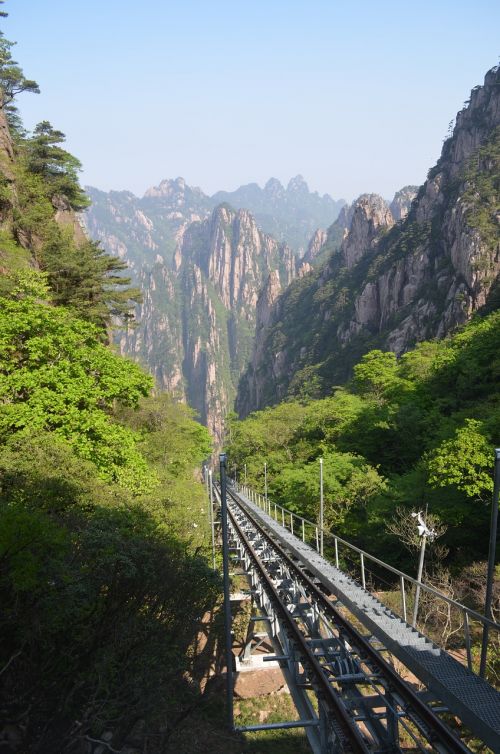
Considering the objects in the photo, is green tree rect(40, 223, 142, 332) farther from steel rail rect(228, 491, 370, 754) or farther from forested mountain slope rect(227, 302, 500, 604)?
steel rail rect(228, 491, 370, 754)

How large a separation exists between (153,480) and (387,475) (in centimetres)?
2132

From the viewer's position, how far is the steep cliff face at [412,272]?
75.8 metres

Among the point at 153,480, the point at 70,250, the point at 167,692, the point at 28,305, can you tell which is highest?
the point at 70,250

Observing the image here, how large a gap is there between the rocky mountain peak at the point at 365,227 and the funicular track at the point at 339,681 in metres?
139

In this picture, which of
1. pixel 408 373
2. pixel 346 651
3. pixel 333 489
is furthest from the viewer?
pixel 408 373

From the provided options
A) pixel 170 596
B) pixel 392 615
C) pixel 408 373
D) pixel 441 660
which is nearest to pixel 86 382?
pixel 170 596

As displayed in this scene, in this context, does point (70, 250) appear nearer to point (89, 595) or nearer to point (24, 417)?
point (24, 417)

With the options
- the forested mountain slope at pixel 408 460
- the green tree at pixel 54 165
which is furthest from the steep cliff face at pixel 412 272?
the green tree at pixel 54 165

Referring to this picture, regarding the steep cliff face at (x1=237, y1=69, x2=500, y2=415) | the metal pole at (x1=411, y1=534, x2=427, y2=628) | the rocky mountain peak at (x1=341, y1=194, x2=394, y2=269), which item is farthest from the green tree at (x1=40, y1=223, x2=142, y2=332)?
the rocky mountain peak at (x1=341, y1=194, x2=394, y2=269)

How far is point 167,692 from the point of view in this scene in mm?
12391

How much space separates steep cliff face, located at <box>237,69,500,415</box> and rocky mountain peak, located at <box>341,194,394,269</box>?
0.30m

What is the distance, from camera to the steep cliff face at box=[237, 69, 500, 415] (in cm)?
7575

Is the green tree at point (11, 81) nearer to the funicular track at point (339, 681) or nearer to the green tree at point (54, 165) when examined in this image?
the green tree at point (54, 165)

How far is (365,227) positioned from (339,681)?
5853 inches
